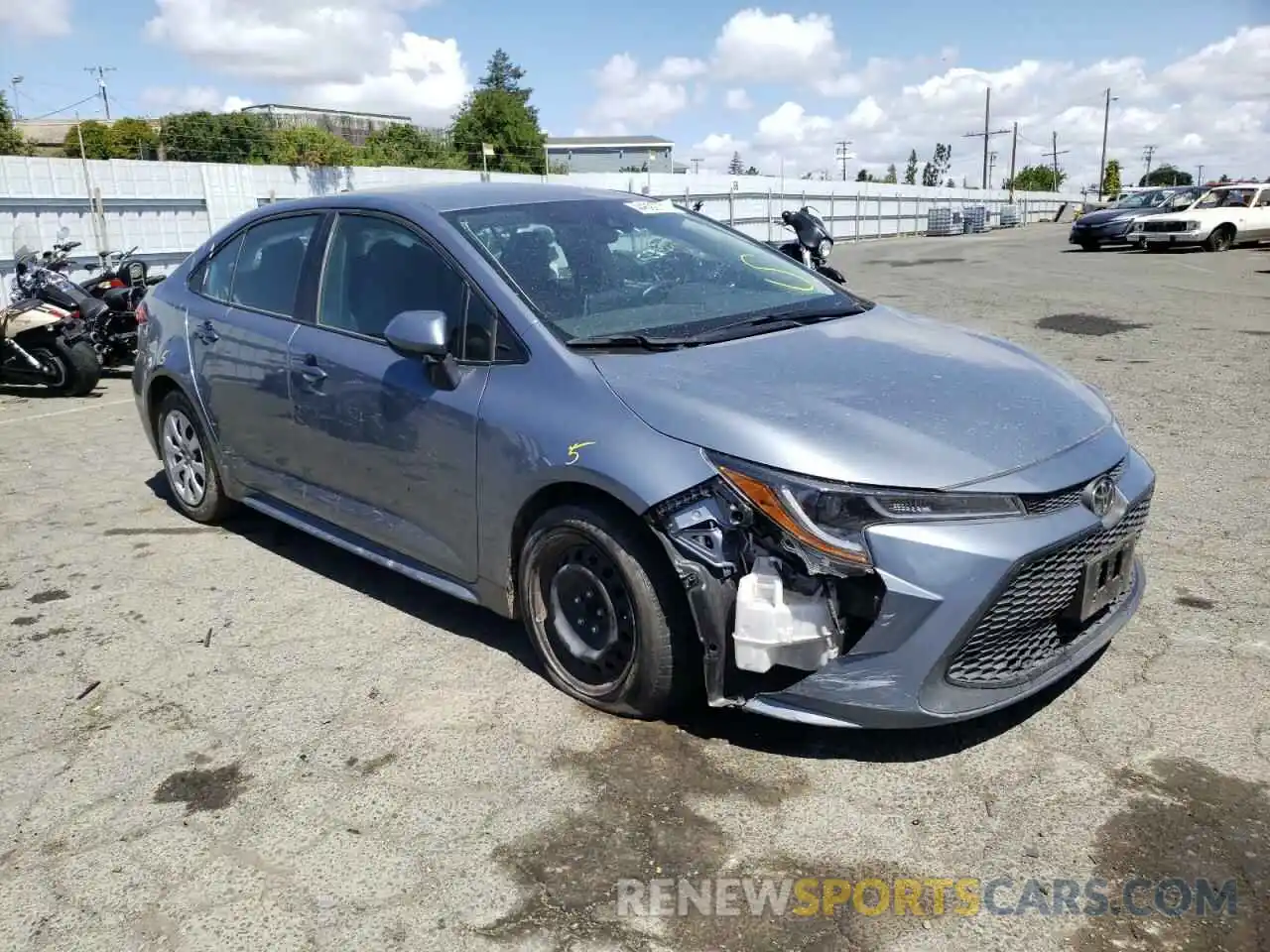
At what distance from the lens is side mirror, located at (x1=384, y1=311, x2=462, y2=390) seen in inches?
133

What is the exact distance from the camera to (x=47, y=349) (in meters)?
9.27

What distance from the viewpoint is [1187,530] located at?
4.70m

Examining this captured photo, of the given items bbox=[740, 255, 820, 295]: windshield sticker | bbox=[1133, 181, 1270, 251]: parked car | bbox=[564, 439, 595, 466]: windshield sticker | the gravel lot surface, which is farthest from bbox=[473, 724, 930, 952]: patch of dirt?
bbox=[1133, 181, 1270, 251]: parked car

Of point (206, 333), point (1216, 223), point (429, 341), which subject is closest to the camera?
point (429, 341)

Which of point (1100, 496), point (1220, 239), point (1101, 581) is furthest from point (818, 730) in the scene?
point (1220, 239)

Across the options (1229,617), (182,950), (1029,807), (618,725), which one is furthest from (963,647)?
(182,950)

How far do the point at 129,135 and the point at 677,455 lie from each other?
266ft

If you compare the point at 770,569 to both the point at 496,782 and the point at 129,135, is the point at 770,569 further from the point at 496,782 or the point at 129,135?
the point at 129,135

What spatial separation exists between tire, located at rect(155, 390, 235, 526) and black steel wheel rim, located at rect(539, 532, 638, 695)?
7.99ft

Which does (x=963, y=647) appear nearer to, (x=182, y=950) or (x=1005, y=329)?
(x=182, y=950)

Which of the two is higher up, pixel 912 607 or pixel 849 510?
pixel 849 510

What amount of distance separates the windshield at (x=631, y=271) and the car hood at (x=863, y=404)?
0.91ft

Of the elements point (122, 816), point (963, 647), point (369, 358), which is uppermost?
point (369, 358)

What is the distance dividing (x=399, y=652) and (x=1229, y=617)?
3063 mm
